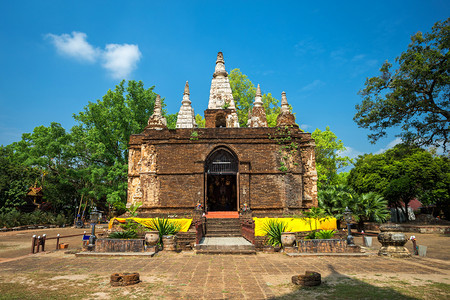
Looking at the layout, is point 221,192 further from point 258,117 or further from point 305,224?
point 305,224

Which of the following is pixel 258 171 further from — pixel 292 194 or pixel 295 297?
pixel 295 297

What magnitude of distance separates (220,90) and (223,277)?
14.5 metres

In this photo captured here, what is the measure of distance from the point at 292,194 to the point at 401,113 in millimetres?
7658

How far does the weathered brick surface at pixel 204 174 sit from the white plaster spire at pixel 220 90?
143 inches

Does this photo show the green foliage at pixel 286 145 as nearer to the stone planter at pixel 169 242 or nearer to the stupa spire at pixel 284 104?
the stupa spire at pixel 284 104

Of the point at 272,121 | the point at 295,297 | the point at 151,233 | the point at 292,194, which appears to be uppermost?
the point at 272,121

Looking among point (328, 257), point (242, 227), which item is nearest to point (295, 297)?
point (328, 257)

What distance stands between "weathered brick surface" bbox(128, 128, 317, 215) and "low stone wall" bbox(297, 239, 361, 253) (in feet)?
15.8

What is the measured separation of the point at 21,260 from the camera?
907 centimetres

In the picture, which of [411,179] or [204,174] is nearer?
[204,174]

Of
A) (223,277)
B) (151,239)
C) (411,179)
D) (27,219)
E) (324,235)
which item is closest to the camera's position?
(223,277)

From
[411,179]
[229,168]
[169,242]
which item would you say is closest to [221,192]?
[229,168]

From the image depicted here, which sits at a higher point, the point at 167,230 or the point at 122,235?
the point at 167,230

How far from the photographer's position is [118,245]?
10.1 m
